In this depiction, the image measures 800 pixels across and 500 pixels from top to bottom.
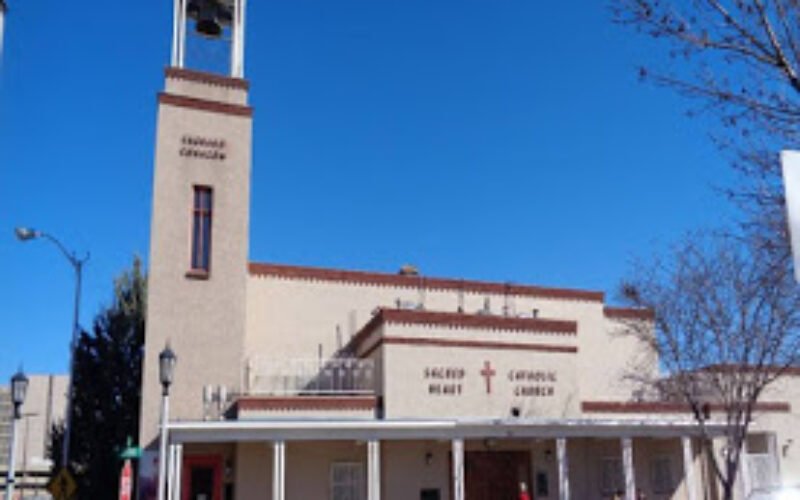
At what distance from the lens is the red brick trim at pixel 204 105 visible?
22.7m

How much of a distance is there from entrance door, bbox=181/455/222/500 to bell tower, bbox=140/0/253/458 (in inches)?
49.4

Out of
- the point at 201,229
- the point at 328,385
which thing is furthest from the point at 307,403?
the point at 201,229

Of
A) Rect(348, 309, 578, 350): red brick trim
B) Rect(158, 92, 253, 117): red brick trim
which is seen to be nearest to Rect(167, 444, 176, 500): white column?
Rect(348, 309, 578, 350): red brick trim

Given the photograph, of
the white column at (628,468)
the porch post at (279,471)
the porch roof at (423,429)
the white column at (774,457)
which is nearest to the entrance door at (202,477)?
the porch roof at (423,429)

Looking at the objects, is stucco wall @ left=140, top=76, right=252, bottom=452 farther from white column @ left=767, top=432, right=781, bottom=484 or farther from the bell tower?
white column @ left=767, top=432, right=781, bottom=484

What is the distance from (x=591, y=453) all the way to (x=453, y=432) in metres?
5.69

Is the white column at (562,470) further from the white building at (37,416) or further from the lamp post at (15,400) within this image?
the white building at (37,416)

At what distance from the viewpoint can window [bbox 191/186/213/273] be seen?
22234 mm

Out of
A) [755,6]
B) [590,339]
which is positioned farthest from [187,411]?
[755,6]

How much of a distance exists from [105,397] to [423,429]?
13096mm

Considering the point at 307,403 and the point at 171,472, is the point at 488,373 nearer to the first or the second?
the point at 307,403

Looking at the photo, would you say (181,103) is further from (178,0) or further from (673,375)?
(673,375)

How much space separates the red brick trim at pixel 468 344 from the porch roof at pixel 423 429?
89.6 inches

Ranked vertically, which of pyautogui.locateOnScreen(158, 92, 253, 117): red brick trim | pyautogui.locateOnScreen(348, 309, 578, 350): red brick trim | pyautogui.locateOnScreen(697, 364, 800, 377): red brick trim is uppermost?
pyautogui.locateOnScreen(158, 92, 253, 117): red brick trim
